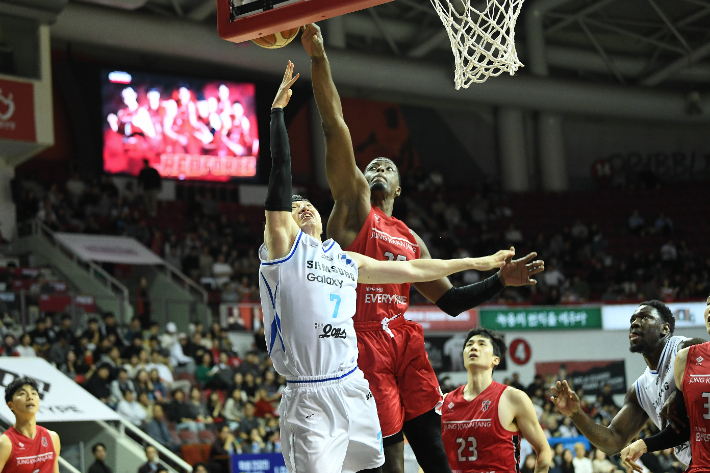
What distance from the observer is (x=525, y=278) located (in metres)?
4.98

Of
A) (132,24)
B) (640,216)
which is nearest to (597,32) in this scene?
(640,216)

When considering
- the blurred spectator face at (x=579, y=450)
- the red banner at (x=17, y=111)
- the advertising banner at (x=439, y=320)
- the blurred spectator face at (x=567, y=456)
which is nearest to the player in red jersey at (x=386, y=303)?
the blurred spectator face at (x=567, y=456)

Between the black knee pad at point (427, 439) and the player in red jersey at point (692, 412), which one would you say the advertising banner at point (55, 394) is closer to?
the black knee pad at point (427, 439)

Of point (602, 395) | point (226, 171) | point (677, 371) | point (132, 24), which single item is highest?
point (132, 24)

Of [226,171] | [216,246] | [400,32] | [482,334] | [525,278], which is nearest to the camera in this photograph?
[525,278]

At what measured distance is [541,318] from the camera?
2042cm

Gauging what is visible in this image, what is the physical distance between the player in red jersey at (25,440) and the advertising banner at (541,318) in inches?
544

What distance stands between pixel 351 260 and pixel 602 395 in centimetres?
1681

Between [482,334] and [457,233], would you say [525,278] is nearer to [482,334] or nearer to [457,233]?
[482,334]

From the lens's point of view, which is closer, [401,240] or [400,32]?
[401,240]

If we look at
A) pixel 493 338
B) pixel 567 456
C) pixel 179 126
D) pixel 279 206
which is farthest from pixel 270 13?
pixel 179 126

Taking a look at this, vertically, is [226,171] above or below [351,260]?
above

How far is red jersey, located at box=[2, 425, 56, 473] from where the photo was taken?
6.77 meters

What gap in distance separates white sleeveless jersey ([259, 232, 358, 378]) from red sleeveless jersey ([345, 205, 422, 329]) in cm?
80
